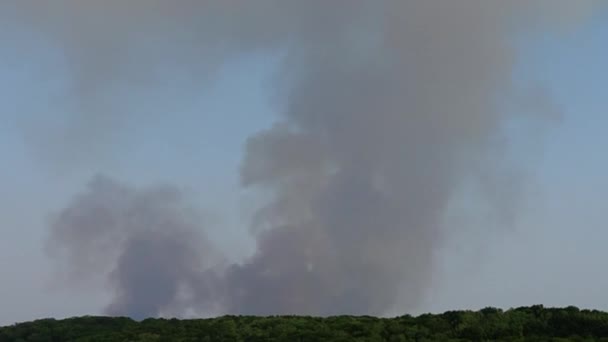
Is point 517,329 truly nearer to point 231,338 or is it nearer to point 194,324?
point 231,338

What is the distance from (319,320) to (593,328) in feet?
51.6

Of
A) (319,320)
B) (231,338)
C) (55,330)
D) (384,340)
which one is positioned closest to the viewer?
(384,340)

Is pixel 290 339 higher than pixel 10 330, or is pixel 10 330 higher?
pixel 10 330

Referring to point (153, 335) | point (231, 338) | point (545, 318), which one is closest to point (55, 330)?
point (153, 335)

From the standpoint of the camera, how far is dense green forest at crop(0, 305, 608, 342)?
4047cm

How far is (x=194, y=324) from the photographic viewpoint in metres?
48.3

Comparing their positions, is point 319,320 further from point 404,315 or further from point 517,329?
point 517,329

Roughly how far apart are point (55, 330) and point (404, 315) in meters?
24.5

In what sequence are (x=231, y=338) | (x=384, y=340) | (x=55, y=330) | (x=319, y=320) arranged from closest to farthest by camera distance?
1. (x=384, y=340)
2. (x=231, y=338)
3. (x=319, y=320)
4. (x=55, y=330)

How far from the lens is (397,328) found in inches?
1647

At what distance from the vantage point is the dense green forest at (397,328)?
4047 centimetres

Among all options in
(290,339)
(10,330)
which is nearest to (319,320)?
(290,339)

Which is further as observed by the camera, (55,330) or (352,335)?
(55,330)

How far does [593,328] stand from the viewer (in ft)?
132
